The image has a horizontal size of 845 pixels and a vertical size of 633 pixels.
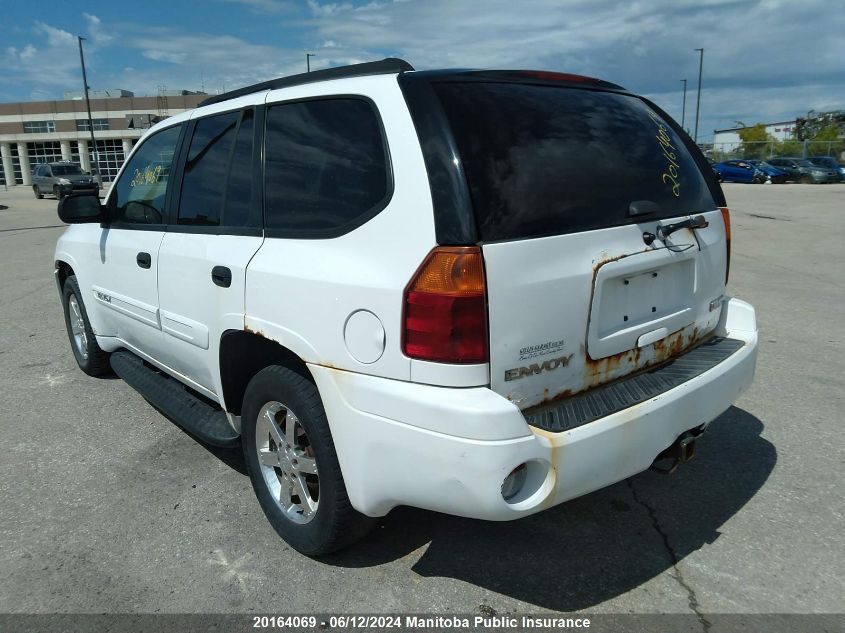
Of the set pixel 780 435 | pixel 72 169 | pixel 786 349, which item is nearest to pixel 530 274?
pixel 780 435

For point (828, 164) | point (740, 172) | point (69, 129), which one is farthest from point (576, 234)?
point (69, 129)

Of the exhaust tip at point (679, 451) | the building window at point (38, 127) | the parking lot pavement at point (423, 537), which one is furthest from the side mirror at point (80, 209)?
the building window at point (38, 127)

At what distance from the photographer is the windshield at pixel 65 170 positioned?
31750 millimetres

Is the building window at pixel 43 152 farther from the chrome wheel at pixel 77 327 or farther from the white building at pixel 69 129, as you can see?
the chrome wheel at pixel 77 327

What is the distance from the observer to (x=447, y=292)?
213cm

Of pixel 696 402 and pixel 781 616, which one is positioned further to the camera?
pixel 696 402

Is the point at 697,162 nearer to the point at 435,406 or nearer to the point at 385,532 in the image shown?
the point at 435,406

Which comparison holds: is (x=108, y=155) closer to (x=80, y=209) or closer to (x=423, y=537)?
(x=80, y=209)

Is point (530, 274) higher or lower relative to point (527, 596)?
higher

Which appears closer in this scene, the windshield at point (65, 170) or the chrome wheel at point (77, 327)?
the chrome wheel at point (77, 327)

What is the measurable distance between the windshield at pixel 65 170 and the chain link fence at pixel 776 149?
128ft

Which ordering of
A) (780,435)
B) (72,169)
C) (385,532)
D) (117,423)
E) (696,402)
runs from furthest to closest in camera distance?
(72,169) < (117,423) < (780,435) < (385,532) < (696,402)

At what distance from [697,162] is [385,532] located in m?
2.34

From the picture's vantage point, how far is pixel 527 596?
257 cm
